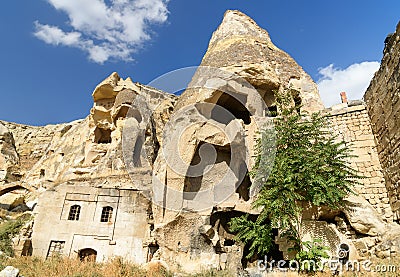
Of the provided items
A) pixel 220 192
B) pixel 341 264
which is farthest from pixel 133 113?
pixel 341 264

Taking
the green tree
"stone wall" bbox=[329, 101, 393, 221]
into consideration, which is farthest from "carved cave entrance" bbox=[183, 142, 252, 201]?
"stone wall" bbox=[329, 101, 393, 221]

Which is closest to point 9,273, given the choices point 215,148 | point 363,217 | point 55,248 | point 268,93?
point 55,248

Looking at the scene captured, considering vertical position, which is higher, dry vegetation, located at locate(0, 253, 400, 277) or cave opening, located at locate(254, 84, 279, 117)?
cave opening, located at locate(254, 84, 279, 117)

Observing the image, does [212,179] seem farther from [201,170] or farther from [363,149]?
[363,149]

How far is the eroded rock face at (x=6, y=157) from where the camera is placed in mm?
20328

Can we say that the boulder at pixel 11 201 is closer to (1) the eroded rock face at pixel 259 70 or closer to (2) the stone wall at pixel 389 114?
(1) the eroded rock face at pixel 259 70

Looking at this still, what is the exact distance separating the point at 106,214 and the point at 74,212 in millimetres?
1498

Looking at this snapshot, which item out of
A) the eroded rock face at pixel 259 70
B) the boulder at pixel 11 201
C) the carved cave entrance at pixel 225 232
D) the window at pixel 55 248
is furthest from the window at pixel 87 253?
the boulder at pixel 11 201

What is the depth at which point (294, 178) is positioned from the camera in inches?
316

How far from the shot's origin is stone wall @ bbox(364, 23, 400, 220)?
7793 mm

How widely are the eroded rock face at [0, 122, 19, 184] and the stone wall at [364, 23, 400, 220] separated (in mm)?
23687

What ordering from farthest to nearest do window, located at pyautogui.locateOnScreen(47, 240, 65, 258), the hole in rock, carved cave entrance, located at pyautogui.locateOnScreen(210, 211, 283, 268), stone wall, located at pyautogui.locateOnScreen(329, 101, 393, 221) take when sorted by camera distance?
the hole in rock → window, located at pyautogui.locateOnScreen(47, 240, 65, 258) → carved cave entrance, located at pyautogui.locateOnScreen(210, 211, 283, 268) → stone wall, located at pyautogui.locateOnScreen(329, 101, 393, 221)

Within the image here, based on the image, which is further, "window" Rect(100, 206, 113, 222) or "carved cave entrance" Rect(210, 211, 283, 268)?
"window" Rect(100, 206, 113, 222)

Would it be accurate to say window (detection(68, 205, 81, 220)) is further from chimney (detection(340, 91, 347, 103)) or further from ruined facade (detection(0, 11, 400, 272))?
chimney (detection(340, 91, 347, 103))
